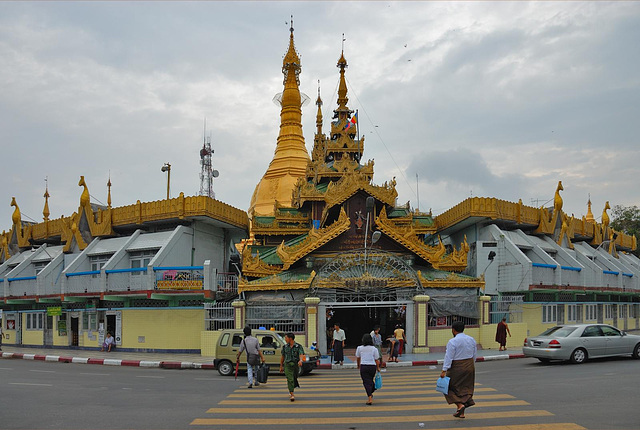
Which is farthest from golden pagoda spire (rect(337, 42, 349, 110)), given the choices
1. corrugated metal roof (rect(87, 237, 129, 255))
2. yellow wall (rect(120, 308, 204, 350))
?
yellow wall (rect(120, 308, 204, 350))

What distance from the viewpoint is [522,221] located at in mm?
33844

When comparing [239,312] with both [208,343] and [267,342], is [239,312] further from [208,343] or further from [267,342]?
[267,342]

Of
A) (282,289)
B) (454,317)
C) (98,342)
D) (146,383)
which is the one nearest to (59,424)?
(146,383)

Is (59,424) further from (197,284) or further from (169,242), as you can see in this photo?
(169,242)

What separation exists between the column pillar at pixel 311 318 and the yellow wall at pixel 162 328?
5.47 m

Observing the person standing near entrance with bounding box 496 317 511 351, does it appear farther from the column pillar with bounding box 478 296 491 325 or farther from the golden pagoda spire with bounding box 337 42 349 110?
the golden pagoda spire with bounding box 337 42 349 110

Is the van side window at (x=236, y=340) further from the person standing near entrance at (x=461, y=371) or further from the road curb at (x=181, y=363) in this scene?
the person standing near entrance at (x=461, y=371)

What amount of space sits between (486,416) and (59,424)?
23.8 feet

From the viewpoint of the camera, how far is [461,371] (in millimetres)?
10492

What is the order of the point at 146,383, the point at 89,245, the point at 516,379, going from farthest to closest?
the point at 89,245 → the point at 146,383 → the point at 516,379

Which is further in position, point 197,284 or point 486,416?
point 197,284

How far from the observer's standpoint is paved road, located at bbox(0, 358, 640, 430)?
10.5 m

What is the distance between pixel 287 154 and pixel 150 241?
1782 centimetres

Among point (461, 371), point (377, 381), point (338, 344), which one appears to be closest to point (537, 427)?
point (461, 371)
